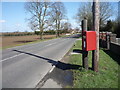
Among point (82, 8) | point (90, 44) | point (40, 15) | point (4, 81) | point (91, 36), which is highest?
point (82, 8)

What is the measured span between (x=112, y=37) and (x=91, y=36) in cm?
819

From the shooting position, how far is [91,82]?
455 cm

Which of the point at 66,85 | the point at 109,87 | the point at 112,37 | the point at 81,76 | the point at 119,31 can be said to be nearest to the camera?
the point at 109,87

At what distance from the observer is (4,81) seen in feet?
17.4

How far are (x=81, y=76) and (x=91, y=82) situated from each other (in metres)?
0.69

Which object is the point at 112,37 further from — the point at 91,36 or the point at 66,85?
the point at 66,85

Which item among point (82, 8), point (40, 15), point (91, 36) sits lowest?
point (91, 36)

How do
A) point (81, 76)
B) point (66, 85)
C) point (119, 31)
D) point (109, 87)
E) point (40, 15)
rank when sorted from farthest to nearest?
point (40, 15)
point (119, 31)
point (81, 76)
point (66, 85)
point (109, 87)

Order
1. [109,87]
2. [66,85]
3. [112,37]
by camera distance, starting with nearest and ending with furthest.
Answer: [109,87] < [66,85] < [112,37]

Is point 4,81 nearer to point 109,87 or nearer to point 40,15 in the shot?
point 109,87

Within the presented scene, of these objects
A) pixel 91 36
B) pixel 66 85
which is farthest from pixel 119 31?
pixel 66 85

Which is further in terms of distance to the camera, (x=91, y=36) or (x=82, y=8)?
(x=82, y=8)

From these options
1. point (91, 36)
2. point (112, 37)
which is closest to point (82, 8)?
point (112, 37)

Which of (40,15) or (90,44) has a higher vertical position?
(40,15)
